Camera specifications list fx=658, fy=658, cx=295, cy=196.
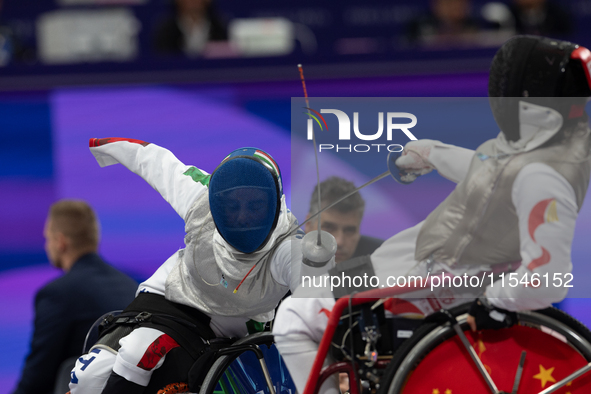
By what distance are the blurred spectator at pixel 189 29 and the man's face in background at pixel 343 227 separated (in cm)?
368

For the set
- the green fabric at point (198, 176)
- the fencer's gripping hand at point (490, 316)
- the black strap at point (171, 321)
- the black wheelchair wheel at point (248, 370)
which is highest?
the green fabric at point (198, 176)

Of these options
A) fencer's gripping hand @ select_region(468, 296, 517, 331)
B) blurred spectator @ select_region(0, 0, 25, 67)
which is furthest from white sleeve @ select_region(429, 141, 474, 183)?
blurred spectator @ select_region(0, 0, 25, 67)

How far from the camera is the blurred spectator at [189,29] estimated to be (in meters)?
4.94

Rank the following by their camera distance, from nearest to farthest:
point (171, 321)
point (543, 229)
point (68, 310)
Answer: point (543, 229)
point (171, 321)
point (68, 310)

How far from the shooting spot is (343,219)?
1.52 meters

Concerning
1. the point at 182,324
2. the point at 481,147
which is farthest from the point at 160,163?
the point at 481,147

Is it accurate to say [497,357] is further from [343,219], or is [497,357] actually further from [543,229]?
[343,219]

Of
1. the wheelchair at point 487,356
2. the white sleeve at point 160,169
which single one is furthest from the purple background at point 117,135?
the wheelchair at point 487,356

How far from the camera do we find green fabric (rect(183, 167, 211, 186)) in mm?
1930

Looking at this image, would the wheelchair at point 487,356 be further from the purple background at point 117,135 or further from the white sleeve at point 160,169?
the purple background at point 117,135

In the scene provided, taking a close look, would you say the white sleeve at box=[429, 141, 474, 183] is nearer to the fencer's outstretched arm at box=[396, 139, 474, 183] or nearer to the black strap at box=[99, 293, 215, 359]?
the fencer's outstretched arm at box=[396, 139, 474, 183]

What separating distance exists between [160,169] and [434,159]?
0.88 metres

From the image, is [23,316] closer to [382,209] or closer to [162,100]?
[162,100]

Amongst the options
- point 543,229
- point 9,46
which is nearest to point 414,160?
point 543,229
